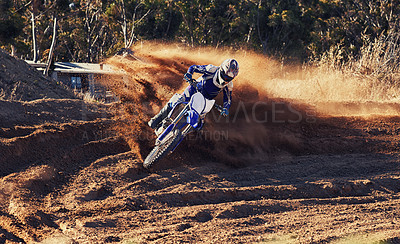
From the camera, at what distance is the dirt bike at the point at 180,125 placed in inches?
311

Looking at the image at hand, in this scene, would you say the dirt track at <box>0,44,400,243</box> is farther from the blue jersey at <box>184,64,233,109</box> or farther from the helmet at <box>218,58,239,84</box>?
the helmet at <box>218,58,239,84</box>

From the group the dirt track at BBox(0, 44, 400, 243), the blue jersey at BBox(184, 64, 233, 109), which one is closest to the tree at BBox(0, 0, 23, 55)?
the dirt track at BBox(0, 44, 400, 243)

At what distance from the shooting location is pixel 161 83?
11.4 metres

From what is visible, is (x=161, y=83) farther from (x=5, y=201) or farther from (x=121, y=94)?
(x=5, y=201)

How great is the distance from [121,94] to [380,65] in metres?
13.8

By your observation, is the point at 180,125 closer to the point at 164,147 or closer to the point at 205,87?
the point at 164,147

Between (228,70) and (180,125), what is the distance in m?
1.50

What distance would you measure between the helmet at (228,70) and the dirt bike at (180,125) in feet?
2.24

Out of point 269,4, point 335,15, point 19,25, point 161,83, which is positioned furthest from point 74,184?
point 269,4

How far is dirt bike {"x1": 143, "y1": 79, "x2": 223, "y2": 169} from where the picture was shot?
7.90 m

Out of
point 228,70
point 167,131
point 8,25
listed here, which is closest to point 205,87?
point 228,70

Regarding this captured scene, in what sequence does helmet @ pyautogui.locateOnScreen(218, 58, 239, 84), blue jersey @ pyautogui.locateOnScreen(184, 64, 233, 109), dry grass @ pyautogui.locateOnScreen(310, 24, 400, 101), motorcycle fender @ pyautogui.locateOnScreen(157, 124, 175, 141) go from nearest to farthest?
motorcycle fender @ pyautogui.locateOnScreen(157, 124, 175, 141) → helmet @ pyautogui.locateOnScreen(218, 58, 239, 84) → blue jersey @ pyautogui.locateOnScreen(184, 64, 233, 109) → dry grass @ pyautogui.locateOnScreen(310, 24, 400, 101)

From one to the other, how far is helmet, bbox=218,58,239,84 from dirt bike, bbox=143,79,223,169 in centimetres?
68

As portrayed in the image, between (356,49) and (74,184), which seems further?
(356,49)
